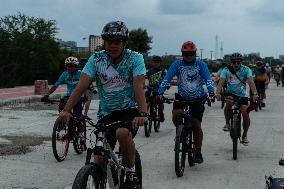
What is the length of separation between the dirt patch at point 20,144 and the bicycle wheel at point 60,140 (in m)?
0.78

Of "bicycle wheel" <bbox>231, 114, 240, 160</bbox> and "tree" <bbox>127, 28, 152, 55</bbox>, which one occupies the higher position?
"tree" <bbox>127, 28, 152, 55</bbox>

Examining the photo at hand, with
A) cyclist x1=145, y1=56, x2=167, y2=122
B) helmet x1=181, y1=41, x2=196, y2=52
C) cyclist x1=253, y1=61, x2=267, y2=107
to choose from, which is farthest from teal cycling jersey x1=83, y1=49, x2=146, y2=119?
cyclist x1=253, y1=61, x2=267, y2=107

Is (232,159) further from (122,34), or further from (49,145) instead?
(122,34)

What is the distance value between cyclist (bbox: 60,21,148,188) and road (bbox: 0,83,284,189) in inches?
81.4

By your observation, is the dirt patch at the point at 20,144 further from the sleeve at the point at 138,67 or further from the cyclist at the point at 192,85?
the sleeve at the point at 138,67

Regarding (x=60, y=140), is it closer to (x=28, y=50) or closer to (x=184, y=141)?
(x=184, y=141)

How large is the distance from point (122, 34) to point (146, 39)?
5631cm

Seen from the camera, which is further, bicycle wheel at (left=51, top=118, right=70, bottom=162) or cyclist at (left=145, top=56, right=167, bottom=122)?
cyclist at (left=145, top=56, right=167, bottom=122)

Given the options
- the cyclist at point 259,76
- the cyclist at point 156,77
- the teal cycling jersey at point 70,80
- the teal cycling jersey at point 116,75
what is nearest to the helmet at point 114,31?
the teal cycling jersey at point 116,75

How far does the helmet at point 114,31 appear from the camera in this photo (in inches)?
183

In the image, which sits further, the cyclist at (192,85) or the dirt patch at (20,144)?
the dirt patch at (20,144)

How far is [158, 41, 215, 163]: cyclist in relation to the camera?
793 centimetres

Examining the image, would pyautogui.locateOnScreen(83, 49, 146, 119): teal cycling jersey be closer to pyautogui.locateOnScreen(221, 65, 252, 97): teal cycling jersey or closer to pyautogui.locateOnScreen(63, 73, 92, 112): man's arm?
pyautogui.locateOnScreen(63, 73, 92, 112): man's arm

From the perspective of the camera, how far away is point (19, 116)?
15.2m
